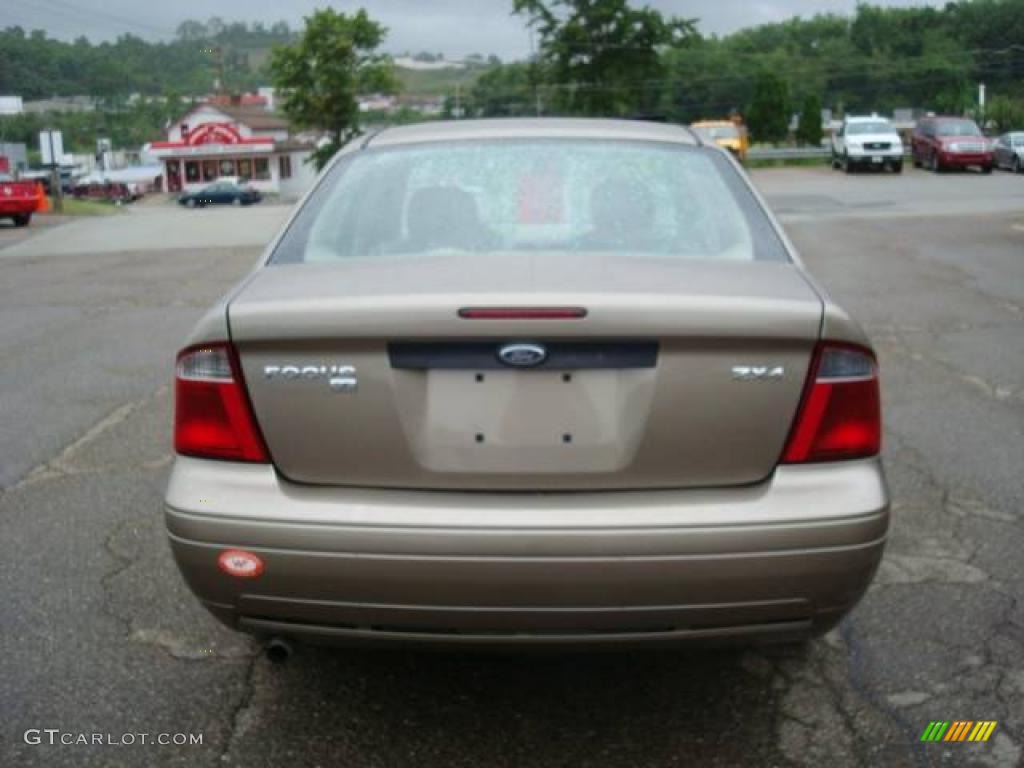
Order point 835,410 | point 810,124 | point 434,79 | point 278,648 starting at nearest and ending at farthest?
point 835,410
point 278,648
point 810,124
point 434,79

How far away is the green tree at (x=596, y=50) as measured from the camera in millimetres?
61219

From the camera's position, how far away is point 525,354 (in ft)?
9.34

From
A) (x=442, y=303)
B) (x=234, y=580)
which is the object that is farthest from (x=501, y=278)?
(x=234, y=580)

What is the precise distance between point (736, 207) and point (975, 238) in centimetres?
1527

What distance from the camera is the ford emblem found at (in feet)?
9.34

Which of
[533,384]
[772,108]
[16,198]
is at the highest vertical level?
[772,108]

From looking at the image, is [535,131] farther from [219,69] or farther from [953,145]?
[219,69]

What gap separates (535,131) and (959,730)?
2.29 metres

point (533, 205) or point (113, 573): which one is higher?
point (533, 205)

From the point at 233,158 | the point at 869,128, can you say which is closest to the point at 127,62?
the point at 233,158

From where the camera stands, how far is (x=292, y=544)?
2.89 meters

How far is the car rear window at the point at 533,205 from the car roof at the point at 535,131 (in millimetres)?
76

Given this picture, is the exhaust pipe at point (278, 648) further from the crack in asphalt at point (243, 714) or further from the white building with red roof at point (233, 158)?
the white building with red roof at point (233, 158)

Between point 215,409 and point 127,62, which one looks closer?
point 215,409
